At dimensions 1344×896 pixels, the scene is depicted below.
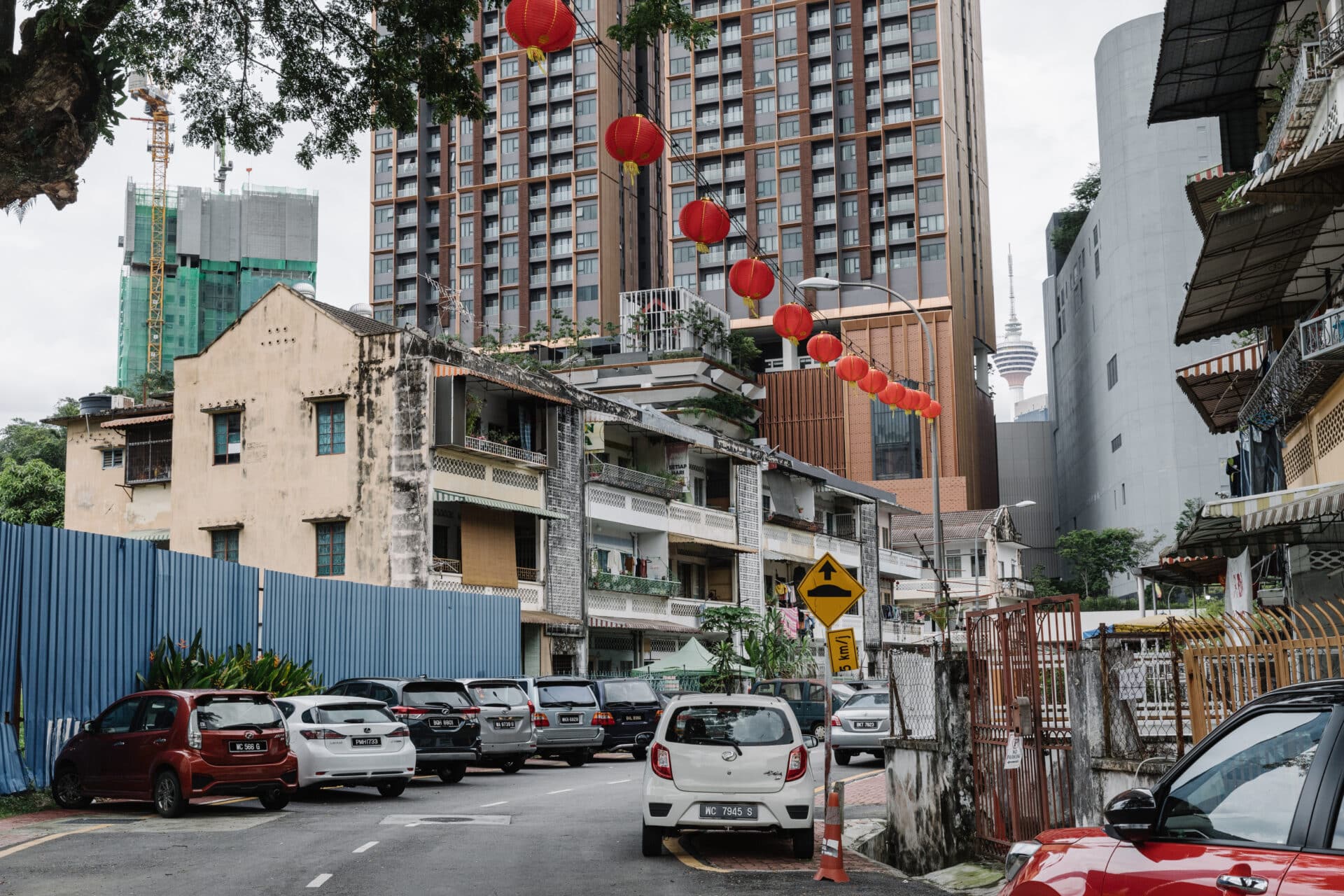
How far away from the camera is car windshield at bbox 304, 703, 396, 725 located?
747 inches

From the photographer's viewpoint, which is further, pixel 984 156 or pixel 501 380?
pixel 984 156

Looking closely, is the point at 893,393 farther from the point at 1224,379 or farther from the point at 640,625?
the point at 640,625

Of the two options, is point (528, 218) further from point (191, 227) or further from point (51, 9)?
point (51, 9)

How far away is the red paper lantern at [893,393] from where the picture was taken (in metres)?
27.3

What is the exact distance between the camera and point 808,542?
58875mm

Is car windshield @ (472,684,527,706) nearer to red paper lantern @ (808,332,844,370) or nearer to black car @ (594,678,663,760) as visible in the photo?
black car @ (594,678,663,760)

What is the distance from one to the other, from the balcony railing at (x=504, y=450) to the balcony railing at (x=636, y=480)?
3.28m

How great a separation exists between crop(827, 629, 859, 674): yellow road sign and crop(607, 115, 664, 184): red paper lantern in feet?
19.6

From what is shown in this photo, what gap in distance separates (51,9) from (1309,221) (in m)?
13.2

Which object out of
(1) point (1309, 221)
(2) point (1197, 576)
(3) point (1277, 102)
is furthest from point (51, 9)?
(2) point (1197, 576)

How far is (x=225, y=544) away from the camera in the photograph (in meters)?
39.3

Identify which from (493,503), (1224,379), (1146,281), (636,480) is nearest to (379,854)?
(1224,379)

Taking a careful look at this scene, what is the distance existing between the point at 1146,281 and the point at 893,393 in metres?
59.7

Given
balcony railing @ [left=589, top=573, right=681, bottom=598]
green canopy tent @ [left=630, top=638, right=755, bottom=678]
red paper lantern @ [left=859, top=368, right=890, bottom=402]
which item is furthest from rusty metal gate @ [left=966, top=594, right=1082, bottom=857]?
balcony railing @ [left=589, top=573, right=681, bottom=598]
